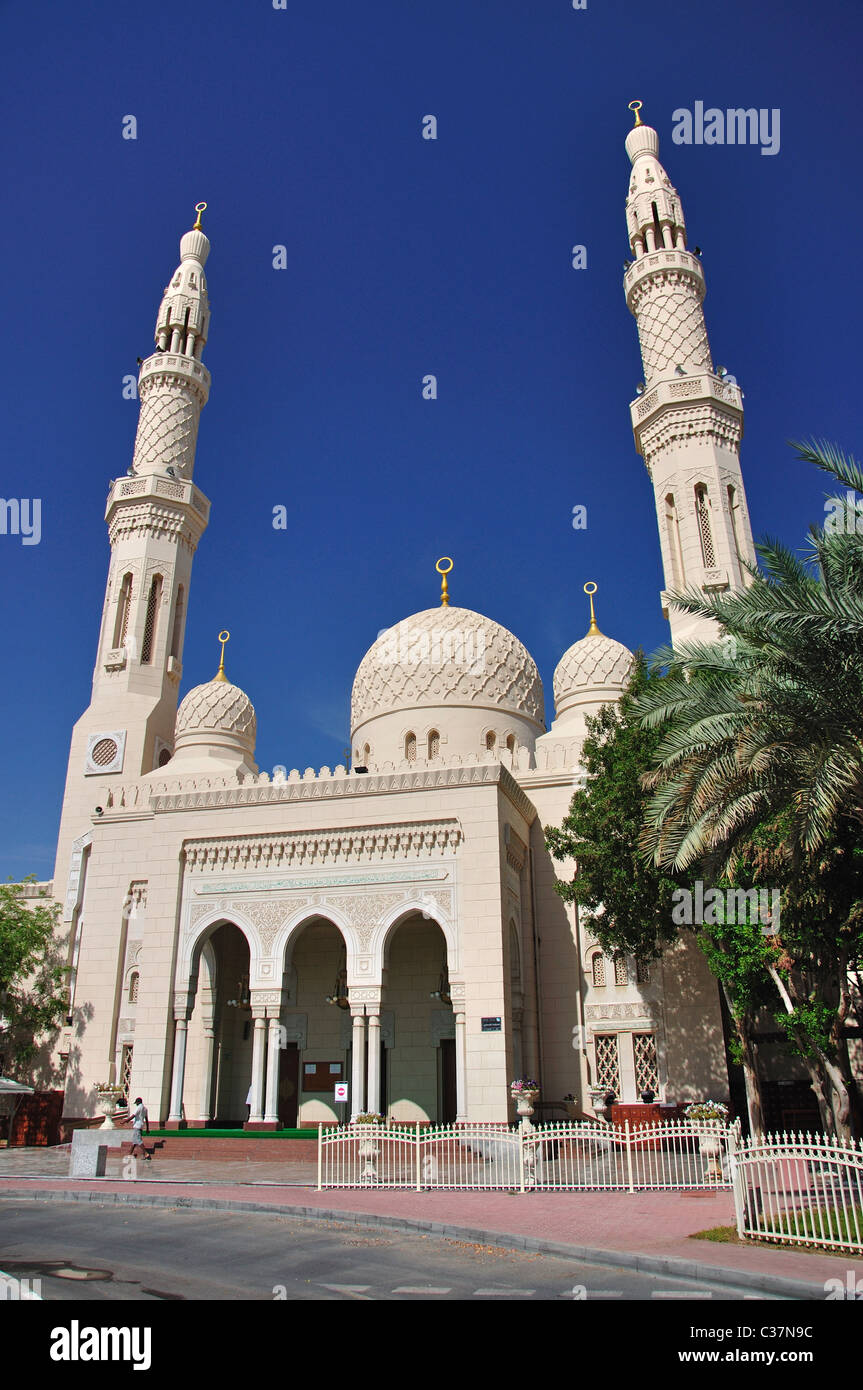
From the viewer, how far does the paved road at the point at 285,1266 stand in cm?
714

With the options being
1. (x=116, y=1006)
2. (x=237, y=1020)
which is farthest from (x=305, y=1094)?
(x=116, y=1006)

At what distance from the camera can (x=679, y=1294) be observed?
23.8 ft

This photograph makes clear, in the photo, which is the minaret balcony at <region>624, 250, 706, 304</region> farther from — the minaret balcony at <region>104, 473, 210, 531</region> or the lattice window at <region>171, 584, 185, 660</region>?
the lattice window at <region>171, 584, 185, 660</region>

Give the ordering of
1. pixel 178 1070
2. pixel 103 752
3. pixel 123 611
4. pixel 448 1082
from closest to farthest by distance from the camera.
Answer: pixel 178 1070
pixel 448 1082
pixel 103 752
pixel 123 611

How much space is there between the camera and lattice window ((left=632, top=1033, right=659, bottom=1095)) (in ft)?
72.3

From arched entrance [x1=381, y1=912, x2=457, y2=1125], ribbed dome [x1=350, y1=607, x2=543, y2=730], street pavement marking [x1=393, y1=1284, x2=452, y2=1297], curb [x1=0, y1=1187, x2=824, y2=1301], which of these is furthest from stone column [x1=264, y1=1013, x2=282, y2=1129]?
street pavement marking [x1=393, y1=1284, x2=452, y2=1297]

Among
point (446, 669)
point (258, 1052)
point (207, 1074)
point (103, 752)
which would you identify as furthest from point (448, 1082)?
point (103, 752)

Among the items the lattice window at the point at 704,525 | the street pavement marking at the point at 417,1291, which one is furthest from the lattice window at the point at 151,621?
the street pavement marking at the point at 417,1291

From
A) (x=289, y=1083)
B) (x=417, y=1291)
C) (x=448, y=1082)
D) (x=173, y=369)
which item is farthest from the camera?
(x=173, y=369)

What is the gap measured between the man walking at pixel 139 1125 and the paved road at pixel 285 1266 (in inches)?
289

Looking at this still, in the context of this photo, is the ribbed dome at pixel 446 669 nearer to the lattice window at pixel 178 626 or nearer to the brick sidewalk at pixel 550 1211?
the lattice window at pixel 178 626

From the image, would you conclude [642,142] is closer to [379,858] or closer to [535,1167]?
[379,858]

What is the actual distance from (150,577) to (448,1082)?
17.6m
